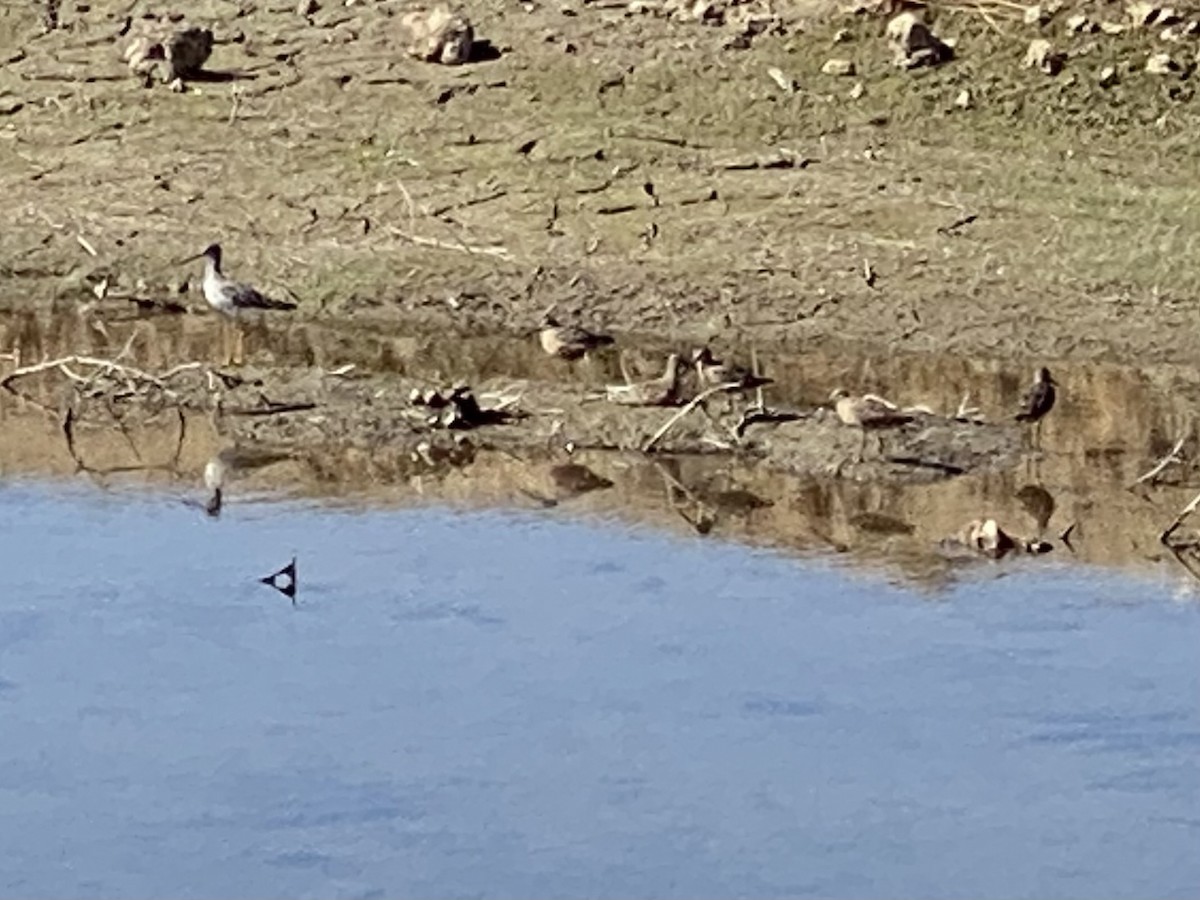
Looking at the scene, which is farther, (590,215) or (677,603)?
(590,215)

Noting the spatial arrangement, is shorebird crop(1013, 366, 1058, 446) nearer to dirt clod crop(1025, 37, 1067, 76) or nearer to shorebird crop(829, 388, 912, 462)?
shorebird crop(829, 388, 912, 462)

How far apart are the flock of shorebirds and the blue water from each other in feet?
3.32

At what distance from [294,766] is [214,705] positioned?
528 mm

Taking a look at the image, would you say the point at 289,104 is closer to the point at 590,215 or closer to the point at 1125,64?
the point at 590,215

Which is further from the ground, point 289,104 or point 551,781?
point 289,104

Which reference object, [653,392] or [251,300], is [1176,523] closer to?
[653,392]

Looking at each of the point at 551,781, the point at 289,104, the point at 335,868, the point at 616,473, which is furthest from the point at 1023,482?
the point at 289,104

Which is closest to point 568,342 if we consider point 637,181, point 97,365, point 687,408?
point 687,408

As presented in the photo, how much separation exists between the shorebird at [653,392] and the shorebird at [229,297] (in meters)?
1.66

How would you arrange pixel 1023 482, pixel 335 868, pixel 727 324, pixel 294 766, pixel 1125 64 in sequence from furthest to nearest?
pixel 1125 64 < pixel 727 324 < pixel 1023 482 < pixel 294 766 < pixel 335 868

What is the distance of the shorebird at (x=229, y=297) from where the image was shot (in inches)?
499

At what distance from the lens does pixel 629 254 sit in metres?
13.1

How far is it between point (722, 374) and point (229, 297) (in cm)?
209

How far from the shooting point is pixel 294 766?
8.59 m
